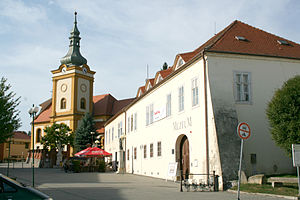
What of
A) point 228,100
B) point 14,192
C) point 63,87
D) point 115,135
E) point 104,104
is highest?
point 63,87

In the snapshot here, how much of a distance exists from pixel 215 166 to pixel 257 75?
5.74 m

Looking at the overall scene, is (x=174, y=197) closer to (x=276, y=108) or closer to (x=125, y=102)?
(x=276, y=108)

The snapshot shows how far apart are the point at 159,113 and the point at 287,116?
11989 mm

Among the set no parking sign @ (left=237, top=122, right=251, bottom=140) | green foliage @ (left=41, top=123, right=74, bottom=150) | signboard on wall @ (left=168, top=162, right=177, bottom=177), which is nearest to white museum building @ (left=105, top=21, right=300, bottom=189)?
signboard on wall @ (left=168, top=162, right=177, bottom=177)

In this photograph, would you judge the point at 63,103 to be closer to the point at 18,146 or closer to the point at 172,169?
the point at 18,146

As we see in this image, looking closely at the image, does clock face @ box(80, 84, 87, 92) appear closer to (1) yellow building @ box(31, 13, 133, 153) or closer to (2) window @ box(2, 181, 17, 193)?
(1) yellow building @ box(31, 13, 133, 153)

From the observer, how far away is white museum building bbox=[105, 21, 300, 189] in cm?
1762

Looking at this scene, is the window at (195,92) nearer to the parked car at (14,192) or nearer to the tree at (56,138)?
the parked car at (14,192)

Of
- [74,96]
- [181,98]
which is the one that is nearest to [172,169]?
[181,98]

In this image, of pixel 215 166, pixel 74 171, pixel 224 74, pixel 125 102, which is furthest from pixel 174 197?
pixel 125 102

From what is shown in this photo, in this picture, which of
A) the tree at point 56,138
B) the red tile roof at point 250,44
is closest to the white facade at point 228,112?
the red tile roof at point 250,44

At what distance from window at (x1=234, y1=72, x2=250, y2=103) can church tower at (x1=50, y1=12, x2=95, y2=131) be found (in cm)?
5134

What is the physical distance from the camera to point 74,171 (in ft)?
119

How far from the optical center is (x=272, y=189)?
14531mm
